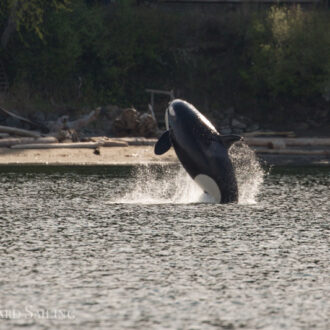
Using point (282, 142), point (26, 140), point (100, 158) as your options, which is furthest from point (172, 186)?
point (282, 142)

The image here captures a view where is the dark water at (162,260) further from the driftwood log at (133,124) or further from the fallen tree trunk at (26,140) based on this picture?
the driftwood log at (133,124)

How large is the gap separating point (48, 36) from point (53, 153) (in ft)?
41.7

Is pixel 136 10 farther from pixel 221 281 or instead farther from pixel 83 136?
pixel 221 281

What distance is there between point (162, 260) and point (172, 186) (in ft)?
42.3

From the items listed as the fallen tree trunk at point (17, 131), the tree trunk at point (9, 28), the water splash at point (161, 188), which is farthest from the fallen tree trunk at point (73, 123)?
the tree trunk at point (9, 28)

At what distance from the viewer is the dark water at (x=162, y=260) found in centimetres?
1048

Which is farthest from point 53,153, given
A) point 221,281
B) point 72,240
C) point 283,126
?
point 221,281

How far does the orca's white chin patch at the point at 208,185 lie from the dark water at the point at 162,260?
0.30 metres

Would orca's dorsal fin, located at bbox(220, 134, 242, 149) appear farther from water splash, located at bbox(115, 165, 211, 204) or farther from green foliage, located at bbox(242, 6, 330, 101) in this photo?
green foliage, located at bbox(242, 6, 330, 101)

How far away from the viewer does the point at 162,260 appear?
45.3 ft

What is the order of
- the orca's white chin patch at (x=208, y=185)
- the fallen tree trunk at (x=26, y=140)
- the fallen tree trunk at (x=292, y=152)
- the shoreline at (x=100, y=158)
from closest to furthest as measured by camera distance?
the orca's white chin patch at (x=208, y=185) < the shoreline at (x=100, y=158) < the fallen tree trunk at (x=26, y=140) < the fallen tree trunk at (x=292, y=152)

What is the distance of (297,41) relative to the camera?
46.4 meters

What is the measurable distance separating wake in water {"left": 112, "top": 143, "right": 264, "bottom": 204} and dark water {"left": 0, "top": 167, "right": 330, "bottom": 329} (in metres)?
0.10

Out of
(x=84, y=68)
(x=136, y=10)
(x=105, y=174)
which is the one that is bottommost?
(x=105, y=174)
